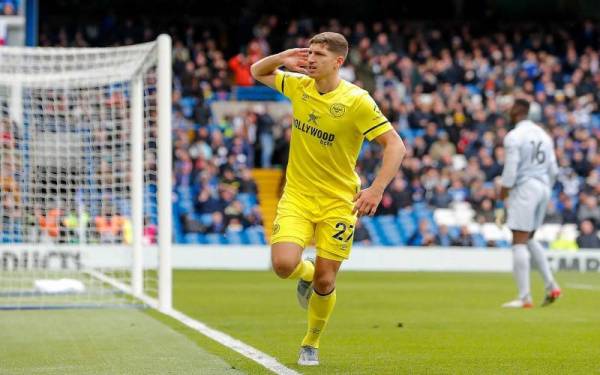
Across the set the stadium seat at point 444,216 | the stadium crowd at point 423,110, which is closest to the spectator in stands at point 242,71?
the stadium crowd at point 423,110

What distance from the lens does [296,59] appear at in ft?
25.2

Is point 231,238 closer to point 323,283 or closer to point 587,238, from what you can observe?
point 587,238

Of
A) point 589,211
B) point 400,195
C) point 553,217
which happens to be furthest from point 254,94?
point 589,211

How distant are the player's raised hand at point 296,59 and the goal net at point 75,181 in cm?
522

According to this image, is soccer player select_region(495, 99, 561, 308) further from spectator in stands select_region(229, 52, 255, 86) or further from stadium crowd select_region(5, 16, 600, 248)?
spectator in stands select_region(229, 52, 255, 86)

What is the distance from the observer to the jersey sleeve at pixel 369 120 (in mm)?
7391

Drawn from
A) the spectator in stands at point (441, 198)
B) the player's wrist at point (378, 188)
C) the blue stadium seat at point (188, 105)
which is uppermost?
the blue stadium seat at point (188, 105)

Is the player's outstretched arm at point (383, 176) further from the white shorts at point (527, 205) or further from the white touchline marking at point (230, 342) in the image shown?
the white shorts at point (527, 205)

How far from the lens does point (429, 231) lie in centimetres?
2578

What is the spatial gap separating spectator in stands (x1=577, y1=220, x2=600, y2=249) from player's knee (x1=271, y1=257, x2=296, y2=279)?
→ 18.8 metres

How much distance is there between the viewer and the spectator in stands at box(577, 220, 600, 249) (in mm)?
25422

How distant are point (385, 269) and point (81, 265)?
6.51 m

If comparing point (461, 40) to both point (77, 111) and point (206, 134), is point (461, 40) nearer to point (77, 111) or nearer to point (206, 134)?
point (206, 134)

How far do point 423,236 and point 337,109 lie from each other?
1829cm
